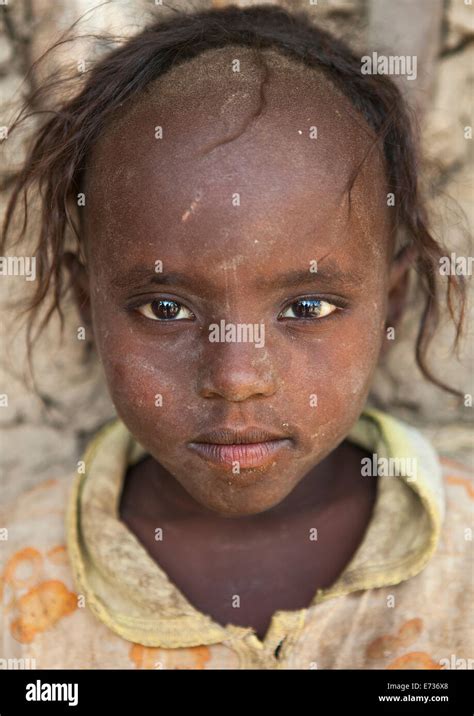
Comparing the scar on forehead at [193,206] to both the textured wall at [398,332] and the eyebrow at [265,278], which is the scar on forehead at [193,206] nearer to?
the eyebrow at [265,278]

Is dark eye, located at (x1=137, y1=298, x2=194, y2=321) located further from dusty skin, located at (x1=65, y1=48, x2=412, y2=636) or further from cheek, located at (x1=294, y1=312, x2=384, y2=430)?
cheek, located at (x1=294, y1=312, x2=384, y2=430)

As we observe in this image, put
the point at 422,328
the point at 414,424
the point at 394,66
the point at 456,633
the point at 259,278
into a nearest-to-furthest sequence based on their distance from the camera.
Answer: the point at 259,278 < the point at 456,633 < the point at 394,66 < the point at 422,328 < the point at 414,424

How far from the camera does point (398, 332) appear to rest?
2.10m

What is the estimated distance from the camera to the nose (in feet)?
4.38

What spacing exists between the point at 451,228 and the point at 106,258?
97cm

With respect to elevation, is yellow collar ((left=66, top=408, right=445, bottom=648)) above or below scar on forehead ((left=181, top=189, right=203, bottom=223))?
below

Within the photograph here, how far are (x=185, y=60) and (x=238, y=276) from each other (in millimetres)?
438

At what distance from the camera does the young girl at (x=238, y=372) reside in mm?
1372

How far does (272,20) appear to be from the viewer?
1.69m

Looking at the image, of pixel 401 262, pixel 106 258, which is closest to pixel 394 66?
pixel 401 262

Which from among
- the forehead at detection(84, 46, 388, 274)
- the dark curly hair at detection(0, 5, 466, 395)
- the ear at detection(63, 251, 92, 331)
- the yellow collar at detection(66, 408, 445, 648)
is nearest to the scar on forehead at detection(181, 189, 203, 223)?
the forehead at detection(84, 46, 388, 274)

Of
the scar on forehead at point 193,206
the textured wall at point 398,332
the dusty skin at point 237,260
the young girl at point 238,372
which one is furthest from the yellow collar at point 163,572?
the scar on forehead at point 193,206

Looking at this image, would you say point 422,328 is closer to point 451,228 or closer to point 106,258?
point 451,228

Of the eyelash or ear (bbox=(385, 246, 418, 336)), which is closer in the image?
the eyelash
